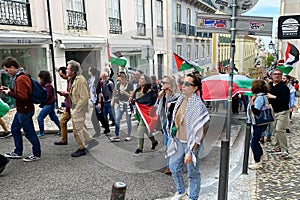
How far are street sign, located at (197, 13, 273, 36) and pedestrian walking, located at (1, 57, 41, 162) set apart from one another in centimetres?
276

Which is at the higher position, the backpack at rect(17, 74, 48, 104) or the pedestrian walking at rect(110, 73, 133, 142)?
the backpack at rect(17, 74, 48, 104)

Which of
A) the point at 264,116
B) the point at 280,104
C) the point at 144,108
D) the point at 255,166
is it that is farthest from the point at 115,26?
the point at 255,166

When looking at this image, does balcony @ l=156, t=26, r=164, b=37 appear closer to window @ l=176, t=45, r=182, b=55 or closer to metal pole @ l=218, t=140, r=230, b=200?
window @ l=176, t=45, r=182, b=55

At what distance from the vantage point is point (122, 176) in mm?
4266

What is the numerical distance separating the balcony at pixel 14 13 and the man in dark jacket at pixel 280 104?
25.1 ft

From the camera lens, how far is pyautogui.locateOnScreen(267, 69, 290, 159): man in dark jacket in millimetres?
4898

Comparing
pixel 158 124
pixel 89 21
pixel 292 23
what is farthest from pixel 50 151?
pixel 292 23

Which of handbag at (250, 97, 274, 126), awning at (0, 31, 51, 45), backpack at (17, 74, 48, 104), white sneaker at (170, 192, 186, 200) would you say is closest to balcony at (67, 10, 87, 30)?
awning at (0, 31, 51, 45)

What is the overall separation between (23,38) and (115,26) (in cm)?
589

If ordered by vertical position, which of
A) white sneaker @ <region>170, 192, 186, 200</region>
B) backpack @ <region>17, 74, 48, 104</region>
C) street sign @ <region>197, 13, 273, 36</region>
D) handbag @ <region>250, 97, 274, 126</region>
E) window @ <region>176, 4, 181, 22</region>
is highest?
window @ <region>176, 4, 181, 22</region>

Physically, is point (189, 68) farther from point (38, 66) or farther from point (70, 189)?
point (38, 66)

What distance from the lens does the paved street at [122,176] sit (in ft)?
12.1

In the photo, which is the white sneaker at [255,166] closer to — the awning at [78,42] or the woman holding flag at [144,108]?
the woman holding flag at [144,108]

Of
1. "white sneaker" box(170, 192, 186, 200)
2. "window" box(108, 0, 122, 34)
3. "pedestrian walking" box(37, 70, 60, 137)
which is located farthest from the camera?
"window" box(108, 0, 122, 34)
